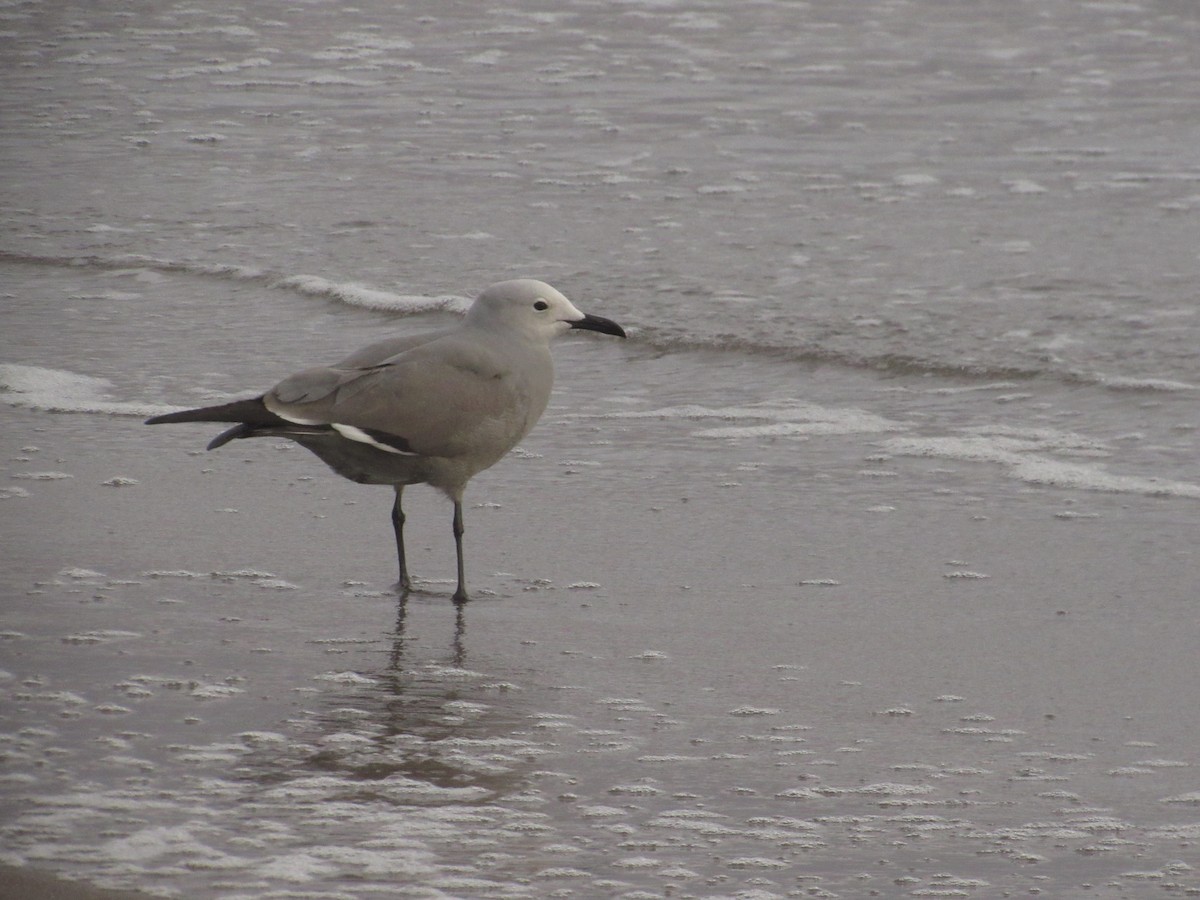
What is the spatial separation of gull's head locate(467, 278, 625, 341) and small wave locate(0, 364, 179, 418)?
1981 mm

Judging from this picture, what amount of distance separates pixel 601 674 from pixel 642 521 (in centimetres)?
129

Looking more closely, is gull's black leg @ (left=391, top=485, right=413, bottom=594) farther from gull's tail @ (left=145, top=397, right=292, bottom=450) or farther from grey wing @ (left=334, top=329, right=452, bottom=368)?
gull's tail @ (left=145, top=397, right=292, bottom=450)

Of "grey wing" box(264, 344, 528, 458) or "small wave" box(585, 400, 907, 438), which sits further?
"small wave" box(585, 400, 907, 438)

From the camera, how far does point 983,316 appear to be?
8.73 meters

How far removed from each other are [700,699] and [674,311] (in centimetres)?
445

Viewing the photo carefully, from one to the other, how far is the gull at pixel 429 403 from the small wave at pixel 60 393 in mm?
1856

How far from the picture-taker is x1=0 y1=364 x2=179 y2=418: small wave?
721 centimetres

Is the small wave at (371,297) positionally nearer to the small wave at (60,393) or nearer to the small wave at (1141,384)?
the small wave at (60,393)

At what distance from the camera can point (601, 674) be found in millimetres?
4770

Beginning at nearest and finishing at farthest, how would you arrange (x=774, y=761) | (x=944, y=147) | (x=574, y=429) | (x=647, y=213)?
(x=774, y=761) → (x=574, y=429) → (x=647, y=213) → (x=944, y=147)

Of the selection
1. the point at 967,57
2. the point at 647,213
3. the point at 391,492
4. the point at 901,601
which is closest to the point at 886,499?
the point at 901,601

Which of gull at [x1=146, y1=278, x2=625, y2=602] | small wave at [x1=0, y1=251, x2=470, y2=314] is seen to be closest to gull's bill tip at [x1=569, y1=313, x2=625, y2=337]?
gull at [x1=146, y1=278, x2=625, y2=602]

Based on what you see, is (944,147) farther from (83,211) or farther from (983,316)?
(83,211)

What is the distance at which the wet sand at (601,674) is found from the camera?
373 cm
